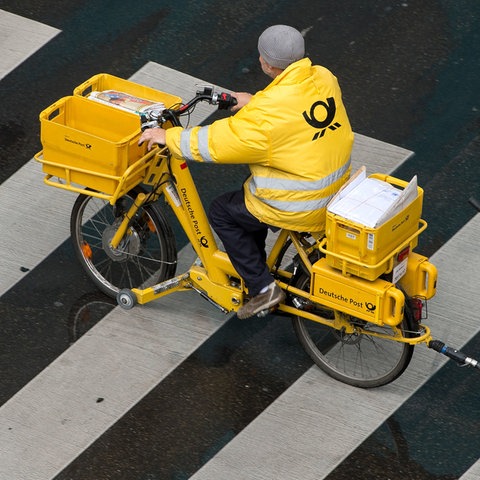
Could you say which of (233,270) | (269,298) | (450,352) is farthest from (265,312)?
(450,352)

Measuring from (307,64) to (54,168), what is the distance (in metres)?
1.94

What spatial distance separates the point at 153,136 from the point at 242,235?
2.81 feet

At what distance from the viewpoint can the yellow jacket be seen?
7.95 metres

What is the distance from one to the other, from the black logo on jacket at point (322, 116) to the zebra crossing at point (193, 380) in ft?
5.86

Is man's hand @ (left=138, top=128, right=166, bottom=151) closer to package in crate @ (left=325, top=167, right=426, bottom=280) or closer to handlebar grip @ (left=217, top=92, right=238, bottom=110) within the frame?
handlebar grip @ (left=217, top=92, right=238, bottom=110)

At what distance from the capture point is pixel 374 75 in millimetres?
11180

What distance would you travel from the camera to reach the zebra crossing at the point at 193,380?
8500mm

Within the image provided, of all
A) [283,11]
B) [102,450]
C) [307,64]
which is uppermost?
[307,64]

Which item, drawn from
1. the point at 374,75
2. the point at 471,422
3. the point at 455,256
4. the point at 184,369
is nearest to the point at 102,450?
the point at 184,369

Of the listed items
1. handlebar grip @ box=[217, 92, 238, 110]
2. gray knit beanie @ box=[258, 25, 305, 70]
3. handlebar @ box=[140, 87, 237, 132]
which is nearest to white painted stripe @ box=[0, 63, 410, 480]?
handlebar @ box=[140, 87, 237, 132]

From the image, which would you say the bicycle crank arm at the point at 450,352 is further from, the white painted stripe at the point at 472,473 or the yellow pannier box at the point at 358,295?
the white painted stripe at the point at 472,473

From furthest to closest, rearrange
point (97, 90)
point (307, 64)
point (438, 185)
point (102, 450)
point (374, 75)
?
point (374, 75)
point (438, 185)
point (97, 90)
point (102, 450)
point (307, 64)

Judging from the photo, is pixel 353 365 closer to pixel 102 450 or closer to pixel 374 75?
pixel 102 450

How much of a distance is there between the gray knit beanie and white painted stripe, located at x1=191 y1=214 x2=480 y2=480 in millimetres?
2150
